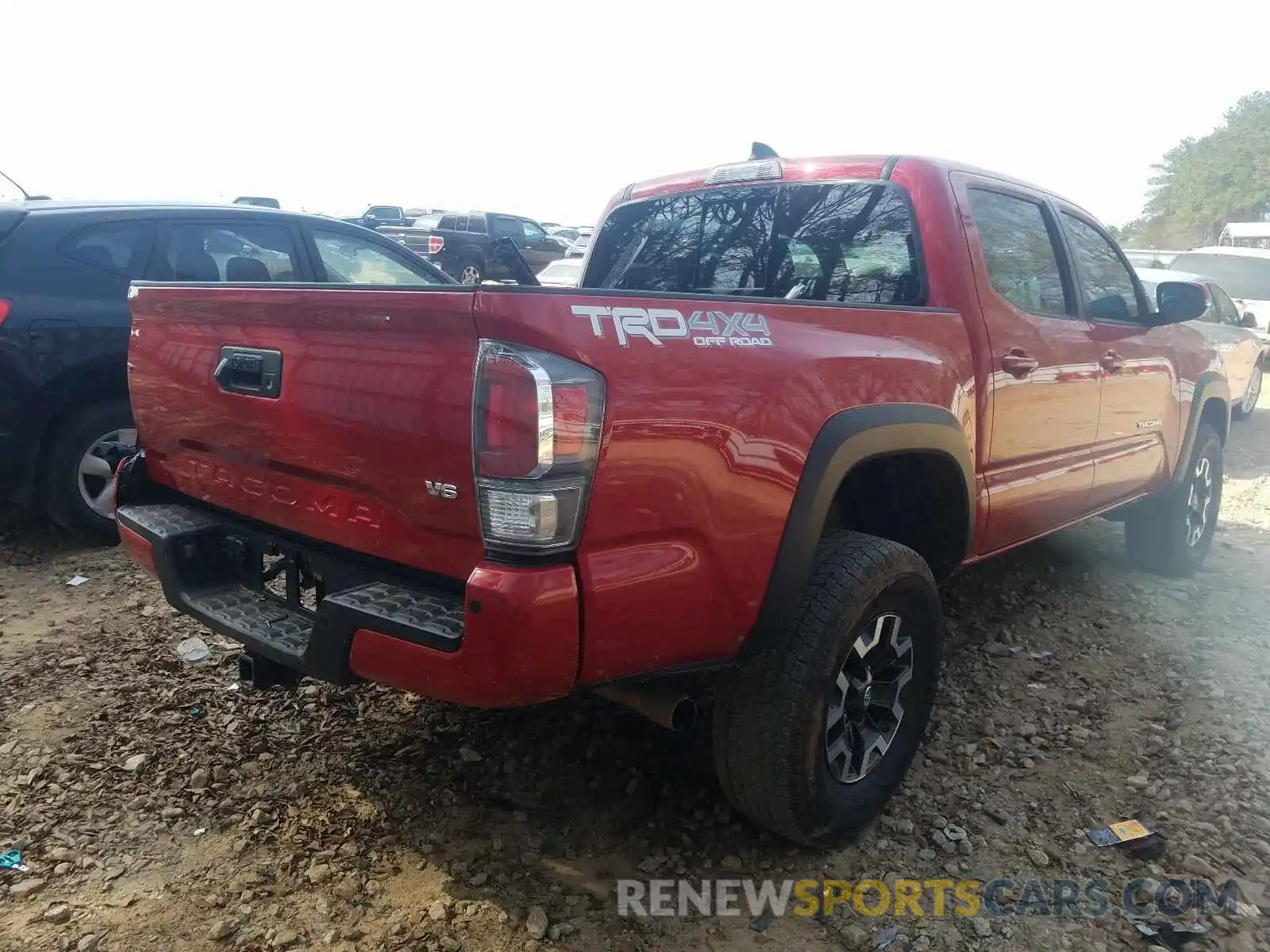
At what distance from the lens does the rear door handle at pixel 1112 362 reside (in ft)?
12.1

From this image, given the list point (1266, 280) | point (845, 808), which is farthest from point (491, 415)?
point (1266, 280)

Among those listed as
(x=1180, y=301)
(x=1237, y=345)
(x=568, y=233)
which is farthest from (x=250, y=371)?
(x=568, y=233)

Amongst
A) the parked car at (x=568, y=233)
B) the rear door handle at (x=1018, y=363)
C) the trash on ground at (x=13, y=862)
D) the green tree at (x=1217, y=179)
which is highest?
the green tree at (x=1217, y=179)

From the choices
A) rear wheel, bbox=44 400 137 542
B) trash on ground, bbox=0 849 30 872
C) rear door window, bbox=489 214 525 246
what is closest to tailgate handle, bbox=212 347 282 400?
trash on ground, bbox=0 849 30 872

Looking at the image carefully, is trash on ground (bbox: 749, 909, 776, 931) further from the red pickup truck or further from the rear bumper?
the rear bumper

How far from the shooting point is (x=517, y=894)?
2322mm

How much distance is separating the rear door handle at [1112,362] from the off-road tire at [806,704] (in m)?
1.71

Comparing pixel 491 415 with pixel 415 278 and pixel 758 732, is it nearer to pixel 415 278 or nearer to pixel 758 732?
pixel 758 732

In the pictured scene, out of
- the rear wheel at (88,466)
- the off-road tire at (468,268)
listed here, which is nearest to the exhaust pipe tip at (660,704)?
the rear wheel at (88,466)

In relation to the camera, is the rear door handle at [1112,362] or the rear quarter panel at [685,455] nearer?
the rear quarter panel at [685,455]

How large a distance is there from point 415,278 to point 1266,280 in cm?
1329

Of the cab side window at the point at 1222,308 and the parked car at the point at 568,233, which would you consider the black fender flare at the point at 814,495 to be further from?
the parked car at the point at 568,233

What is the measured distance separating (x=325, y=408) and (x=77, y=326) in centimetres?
308

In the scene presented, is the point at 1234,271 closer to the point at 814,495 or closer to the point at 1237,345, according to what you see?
the point at 1237,345
